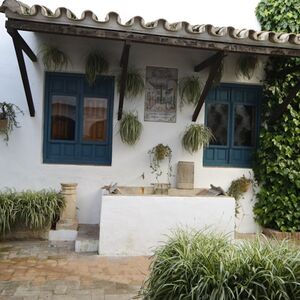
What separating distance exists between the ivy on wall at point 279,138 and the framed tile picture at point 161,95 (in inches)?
61.3

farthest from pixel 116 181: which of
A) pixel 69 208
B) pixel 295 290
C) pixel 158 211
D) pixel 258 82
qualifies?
pixel 295 290

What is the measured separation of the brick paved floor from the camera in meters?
3.93

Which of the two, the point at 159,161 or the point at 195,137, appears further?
the point at 159,161

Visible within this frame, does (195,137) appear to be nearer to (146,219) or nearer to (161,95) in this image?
(161,95)

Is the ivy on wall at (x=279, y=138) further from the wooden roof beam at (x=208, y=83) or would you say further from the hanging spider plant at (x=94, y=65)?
the hanging spider plant at (x=94, y=65)

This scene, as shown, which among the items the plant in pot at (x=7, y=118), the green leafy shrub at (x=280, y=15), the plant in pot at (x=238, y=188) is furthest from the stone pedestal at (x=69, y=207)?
the green leafy shrub at (x=280, y=15)

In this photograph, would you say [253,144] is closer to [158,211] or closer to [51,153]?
[158,211]

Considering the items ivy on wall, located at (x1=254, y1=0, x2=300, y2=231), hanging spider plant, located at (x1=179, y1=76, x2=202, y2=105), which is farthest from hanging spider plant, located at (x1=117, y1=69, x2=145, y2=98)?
ivy on wall, located at (x1=254, y1=0, x2=300, y2=231)

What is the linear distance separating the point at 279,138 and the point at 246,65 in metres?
1.32

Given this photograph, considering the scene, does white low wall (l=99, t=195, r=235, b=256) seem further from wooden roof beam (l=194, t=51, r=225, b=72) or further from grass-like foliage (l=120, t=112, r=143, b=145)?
wooden roof beam (l=194, t=51, r=225, b=72)

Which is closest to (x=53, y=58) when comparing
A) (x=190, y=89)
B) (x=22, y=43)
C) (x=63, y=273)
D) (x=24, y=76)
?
(x=24, y=76)

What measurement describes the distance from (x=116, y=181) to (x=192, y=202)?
4.90 ft

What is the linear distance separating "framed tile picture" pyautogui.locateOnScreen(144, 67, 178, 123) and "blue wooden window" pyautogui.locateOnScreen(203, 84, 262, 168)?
0.62 metres

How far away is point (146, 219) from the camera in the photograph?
5309 mm
